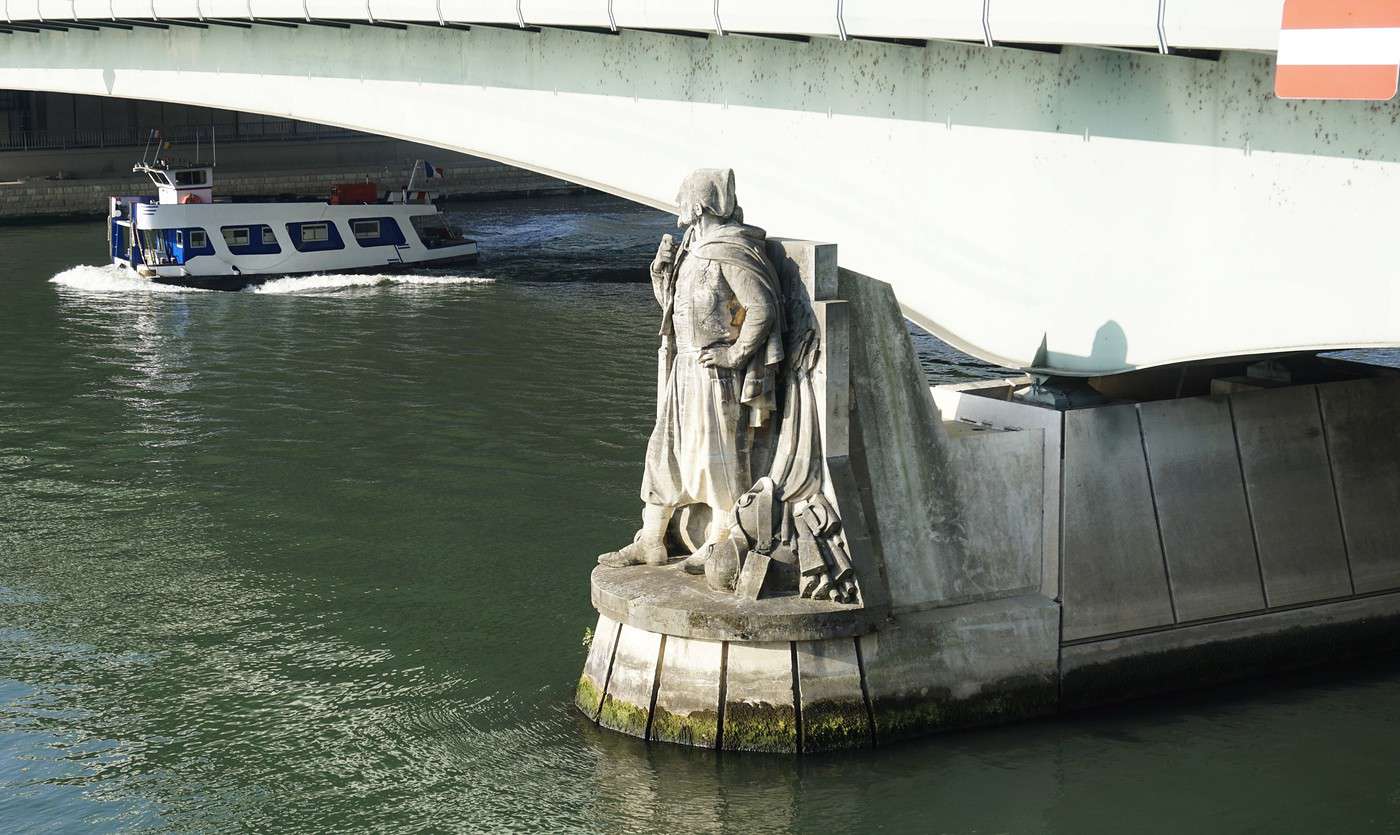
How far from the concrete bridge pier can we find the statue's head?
49 cm

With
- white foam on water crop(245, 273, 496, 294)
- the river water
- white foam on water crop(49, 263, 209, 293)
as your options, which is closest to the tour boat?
white foam on water crop(49, 263, 209, 293)

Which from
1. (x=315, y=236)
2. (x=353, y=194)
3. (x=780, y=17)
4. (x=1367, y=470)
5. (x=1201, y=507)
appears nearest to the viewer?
Result: (x=1201, y=507)

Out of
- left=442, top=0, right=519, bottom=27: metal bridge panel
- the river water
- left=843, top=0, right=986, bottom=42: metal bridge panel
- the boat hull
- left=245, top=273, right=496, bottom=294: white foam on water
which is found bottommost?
the river water

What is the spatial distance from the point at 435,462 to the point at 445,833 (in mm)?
10760

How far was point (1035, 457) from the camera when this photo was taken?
12781mm

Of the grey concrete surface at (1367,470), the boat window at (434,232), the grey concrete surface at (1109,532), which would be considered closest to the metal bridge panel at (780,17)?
the grey concrete surface at (1109,532)

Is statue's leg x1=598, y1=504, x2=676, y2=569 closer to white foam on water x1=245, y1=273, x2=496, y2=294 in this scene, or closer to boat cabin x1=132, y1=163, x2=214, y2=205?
white foam on water x1=245, y1=273, x2=496, y2=294

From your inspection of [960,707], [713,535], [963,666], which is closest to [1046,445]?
[963,666]

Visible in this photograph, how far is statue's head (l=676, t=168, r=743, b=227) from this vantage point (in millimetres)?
11703

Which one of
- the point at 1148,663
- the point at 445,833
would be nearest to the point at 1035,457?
the point at 1148,663

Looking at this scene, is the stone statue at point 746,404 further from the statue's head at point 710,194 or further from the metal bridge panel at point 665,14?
the metal bridge panel at point 665,14

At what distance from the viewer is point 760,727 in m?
11.8

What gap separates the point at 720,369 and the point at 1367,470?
5.84 m

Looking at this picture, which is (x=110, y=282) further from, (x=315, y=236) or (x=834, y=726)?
(x=834, y=726)
